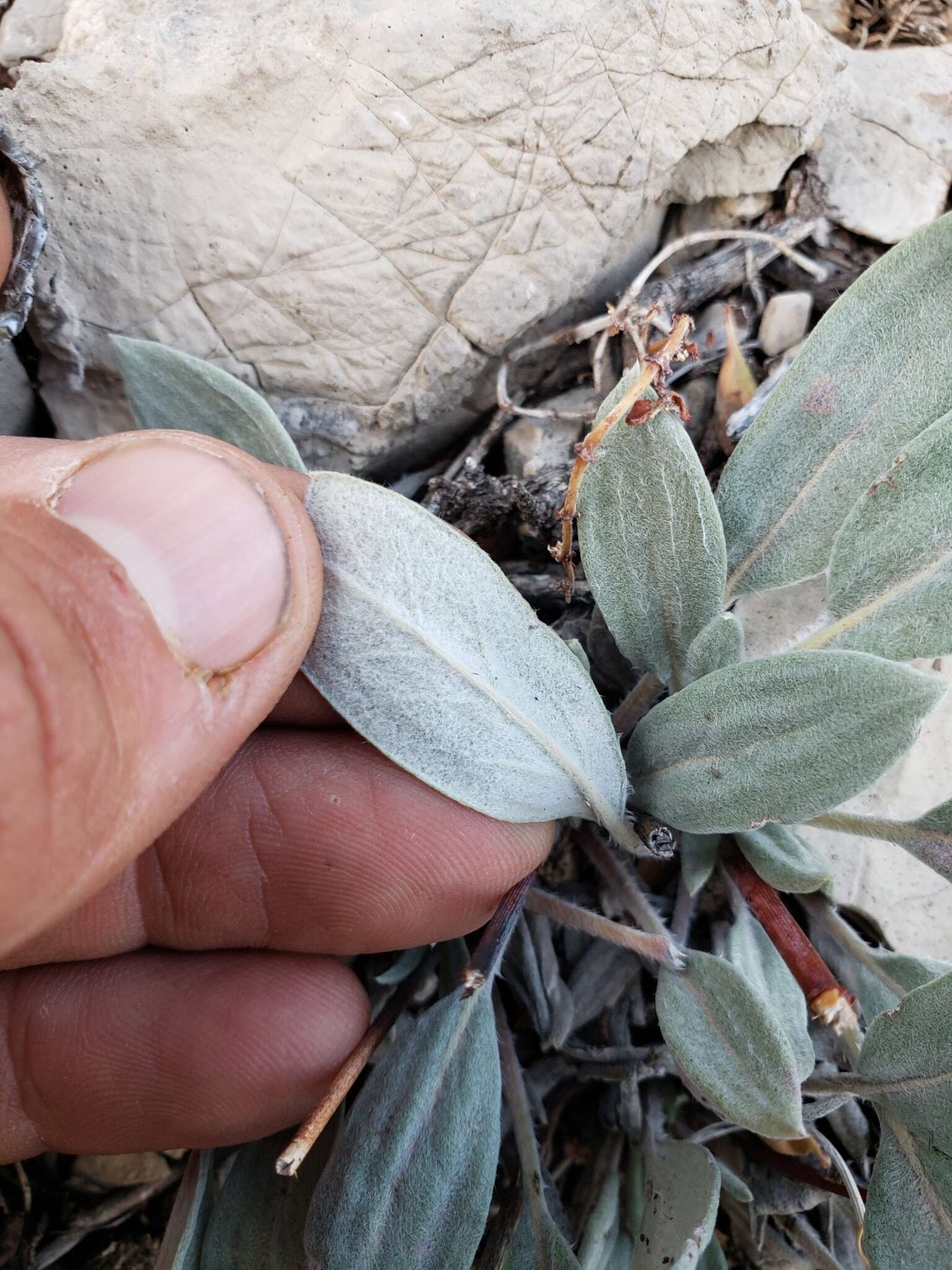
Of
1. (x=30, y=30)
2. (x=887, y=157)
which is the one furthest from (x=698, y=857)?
(x=30, y=30)

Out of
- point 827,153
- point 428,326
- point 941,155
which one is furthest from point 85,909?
point 941,155

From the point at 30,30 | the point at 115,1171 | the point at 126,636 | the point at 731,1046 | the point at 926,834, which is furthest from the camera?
the point at 115,1171

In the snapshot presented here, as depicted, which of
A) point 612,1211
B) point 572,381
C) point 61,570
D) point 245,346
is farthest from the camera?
point 572,381

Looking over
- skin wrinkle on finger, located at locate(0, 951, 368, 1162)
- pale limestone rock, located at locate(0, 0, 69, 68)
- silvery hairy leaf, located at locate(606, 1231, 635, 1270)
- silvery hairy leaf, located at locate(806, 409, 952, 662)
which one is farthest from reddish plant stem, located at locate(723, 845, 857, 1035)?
pale limestone rock, located at locate(0, 0, 69, 68)

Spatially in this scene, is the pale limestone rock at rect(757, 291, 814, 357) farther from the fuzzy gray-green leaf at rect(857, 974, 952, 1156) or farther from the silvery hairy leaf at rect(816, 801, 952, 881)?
the fuzzy gray-green leaf at rect(857, 974, 952, 1156)

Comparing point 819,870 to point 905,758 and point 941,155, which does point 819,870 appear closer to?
point 905,758

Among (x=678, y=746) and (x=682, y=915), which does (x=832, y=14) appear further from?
(x=682, y=915)
